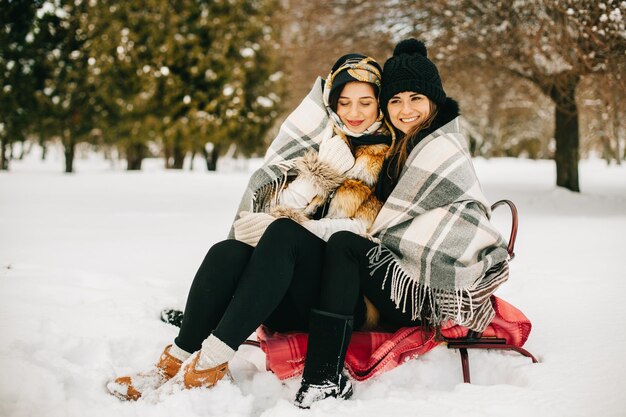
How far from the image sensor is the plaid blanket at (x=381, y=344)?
2.03 m

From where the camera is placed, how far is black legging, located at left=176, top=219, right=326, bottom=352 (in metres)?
1.96

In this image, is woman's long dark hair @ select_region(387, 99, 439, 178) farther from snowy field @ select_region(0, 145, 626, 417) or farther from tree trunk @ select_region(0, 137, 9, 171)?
tree trunk @ select_region(0, 137, 9, 171)

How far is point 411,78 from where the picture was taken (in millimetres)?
2273

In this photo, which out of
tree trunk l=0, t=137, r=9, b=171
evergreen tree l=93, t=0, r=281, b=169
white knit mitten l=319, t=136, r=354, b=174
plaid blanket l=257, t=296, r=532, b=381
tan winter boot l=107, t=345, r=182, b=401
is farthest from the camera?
tree trunk l=0, t=137, r=9, b=171

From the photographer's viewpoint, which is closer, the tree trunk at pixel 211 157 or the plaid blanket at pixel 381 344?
the plaid blanket at pixel 381 344

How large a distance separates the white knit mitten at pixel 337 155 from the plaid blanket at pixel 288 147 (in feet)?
0.27

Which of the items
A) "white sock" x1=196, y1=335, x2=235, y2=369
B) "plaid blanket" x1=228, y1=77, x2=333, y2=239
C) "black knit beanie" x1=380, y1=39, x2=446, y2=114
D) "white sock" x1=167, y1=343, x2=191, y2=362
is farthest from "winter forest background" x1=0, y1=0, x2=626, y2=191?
"white sock" x1=196, y1=335, x2=235, y2=369

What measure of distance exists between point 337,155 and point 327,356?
93 cm

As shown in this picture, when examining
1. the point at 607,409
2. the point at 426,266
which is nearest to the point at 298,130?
the point at 426,266

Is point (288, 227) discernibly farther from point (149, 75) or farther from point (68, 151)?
point (68, 151)

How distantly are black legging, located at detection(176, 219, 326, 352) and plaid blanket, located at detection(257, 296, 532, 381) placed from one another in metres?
0.13

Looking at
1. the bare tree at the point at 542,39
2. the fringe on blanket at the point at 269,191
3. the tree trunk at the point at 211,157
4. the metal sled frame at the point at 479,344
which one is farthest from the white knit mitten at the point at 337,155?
the tree trunk at the point at 211,157

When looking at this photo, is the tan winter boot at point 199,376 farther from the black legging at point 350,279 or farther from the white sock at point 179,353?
the black legging at point 350,279

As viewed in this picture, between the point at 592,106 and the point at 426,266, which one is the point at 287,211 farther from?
the point at 592,106
